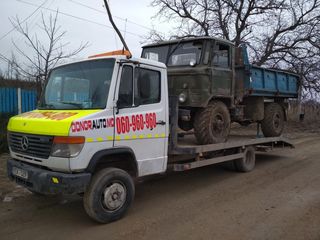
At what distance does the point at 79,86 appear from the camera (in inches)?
205

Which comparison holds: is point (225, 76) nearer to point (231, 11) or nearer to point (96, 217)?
point (96, 217)

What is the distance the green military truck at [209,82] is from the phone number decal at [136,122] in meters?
1.14

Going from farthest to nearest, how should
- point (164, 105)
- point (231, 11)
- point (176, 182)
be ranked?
point (231, 11), point (176, 182), point (164, 105)

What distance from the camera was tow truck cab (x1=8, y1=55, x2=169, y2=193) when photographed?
4.50 meters

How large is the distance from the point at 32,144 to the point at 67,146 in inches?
29.9

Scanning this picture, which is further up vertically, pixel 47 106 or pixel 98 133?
pixel 47 106

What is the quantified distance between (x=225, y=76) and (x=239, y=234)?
4.00 m

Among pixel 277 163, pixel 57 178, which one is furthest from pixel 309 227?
pixel 277 163

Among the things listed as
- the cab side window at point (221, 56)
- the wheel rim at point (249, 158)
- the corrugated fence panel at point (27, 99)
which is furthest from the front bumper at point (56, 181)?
the corrugated fence panel at point (27, 99)

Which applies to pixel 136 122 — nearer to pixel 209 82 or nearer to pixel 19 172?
pixel 19 172

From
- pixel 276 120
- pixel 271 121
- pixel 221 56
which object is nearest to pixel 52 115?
pixel 221 56

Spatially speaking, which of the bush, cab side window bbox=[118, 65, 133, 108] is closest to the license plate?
cab side window bbox=[118, 65, 133, 108]

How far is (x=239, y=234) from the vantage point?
4.55 meters

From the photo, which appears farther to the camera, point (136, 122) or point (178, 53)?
point (178, 53)
